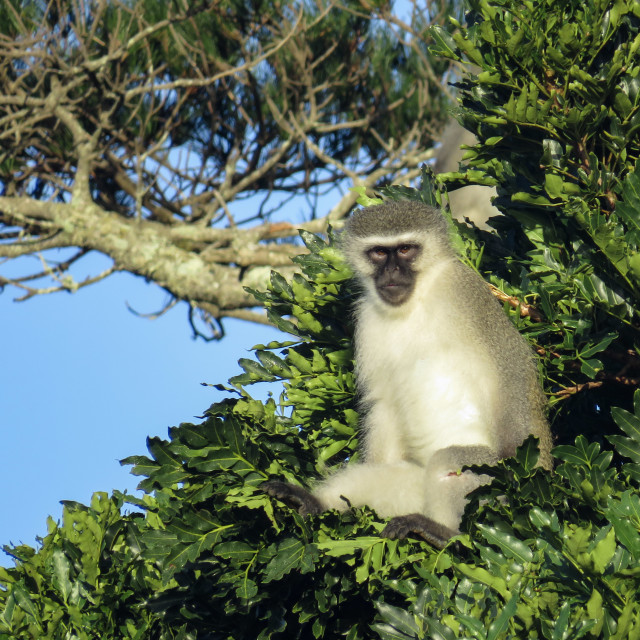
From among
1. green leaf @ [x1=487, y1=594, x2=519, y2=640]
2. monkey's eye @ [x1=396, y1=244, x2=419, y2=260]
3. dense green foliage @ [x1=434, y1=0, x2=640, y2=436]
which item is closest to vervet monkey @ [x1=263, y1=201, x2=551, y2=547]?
monkey's eye @ [x1=396, y1=244, x2=419, y2=260]

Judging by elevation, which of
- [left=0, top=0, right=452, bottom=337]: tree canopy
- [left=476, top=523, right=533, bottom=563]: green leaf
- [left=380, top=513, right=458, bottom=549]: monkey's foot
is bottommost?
[left=476, top=523, right=533, bottom=563]: green leaf

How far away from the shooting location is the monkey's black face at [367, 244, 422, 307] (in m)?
4.32

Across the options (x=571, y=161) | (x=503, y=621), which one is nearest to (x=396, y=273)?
(x=571, y=161)

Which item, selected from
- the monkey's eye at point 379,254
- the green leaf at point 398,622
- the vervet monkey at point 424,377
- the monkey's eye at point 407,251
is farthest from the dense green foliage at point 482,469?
the monkey's eye at point 379,254

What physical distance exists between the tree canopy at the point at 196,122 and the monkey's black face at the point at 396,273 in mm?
5869

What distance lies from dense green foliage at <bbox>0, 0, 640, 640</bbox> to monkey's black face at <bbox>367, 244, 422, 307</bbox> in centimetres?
29

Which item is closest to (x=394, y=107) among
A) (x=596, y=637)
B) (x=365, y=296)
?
(x=365, y=296)

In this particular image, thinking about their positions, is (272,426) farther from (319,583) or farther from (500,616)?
(500,616)

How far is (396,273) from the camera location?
432 cm

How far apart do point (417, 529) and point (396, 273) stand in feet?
4.39

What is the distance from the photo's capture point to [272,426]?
3986 millimetres

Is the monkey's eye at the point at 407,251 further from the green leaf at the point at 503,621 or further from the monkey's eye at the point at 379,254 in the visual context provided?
the green leaf at the point at 503,621

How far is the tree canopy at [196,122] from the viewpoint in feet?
34.2

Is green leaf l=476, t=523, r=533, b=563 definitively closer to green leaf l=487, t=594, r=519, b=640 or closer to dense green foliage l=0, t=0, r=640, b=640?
dense green foliage l=0, t=0, r=640, b=640
